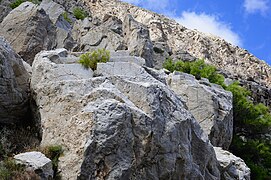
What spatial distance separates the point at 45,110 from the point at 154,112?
3.38 metres

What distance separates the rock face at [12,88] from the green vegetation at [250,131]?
1591 cm

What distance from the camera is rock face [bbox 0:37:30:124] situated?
1414 cm

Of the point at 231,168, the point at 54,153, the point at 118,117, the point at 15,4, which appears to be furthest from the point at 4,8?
the point at 118,117

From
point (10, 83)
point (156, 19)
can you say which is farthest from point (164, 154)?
point (156, 19)

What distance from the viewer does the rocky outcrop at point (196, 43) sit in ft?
226

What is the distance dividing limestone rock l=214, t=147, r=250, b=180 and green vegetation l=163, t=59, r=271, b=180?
29.8 ft

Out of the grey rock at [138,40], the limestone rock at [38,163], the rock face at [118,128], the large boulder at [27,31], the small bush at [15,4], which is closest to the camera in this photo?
the limestone rock at [38,163]

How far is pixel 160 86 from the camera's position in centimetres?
1443

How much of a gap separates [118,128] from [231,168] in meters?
6.96

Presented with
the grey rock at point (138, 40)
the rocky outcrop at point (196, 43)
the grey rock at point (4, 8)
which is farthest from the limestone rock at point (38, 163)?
the rocky outcrop at point (196, 43)

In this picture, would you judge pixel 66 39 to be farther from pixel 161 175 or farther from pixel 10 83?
pixel 161 175

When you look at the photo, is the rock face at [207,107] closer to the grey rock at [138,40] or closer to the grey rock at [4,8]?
the grey rock at [138,40]

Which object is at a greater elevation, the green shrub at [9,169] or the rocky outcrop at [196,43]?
the rocky outcrop at [196,43]

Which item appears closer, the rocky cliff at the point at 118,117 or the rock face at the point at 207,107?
the rocky cliff at the point at 118,117
